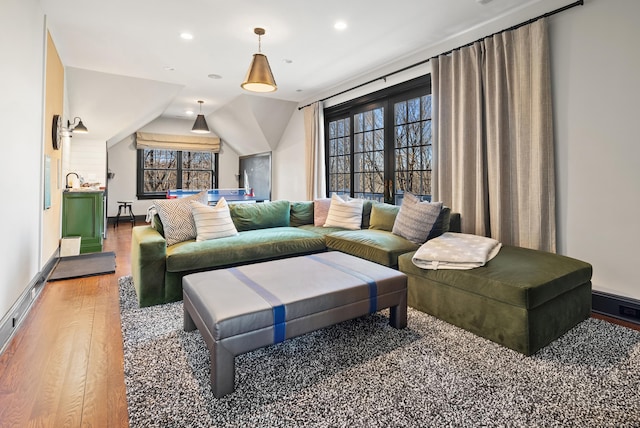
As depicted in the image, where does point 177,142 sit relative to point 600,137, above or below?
above

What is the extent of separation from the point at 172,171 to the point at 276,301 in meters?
8.26

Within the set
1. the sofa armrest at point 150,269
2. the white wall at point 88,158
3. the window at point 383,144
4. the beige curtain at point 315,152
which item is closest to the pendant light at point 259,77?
the sofa armrest at point 150,269

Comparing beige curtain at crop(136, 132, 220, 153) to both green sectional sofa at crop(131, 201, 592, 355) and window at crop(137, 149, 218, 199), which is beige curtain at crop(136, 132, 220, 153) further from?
green sectional sofa at crop(131, 201, 592, 355)

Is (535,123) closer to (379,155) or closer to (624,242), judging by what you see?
(624,242)

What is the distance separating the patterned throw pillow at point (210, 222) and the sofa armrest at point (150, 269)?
472mm

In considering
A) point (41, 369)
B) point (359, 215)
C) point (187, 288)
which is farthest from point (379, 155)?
point (41, 369)

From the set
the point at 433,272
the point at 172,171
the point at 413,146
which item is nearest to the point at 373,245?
the point at 433,272

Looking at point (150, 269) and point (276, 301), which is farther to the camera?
point (150, 269)

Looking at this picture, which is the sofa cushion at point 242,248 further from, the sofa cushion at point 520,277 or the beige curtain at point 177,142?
the beige curtain at point 177,142

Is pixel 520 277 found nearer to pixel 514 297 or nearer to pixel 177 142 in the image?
pixel 514 297

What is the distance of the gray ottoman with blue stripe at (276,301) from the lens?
4.97ft

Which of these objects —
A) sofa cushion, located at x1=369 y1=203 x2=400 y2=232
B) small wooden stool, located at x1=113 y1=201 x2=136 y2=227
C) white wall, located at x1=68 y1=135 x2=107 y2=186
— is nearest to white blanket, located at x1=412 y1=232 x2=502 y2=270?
sofa cushion, located at x1=369 y1=203 x2=400 y2=232

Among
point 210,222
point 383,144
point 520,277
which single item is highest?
point 383,144

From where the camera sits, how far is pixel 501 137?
3.13 metres
